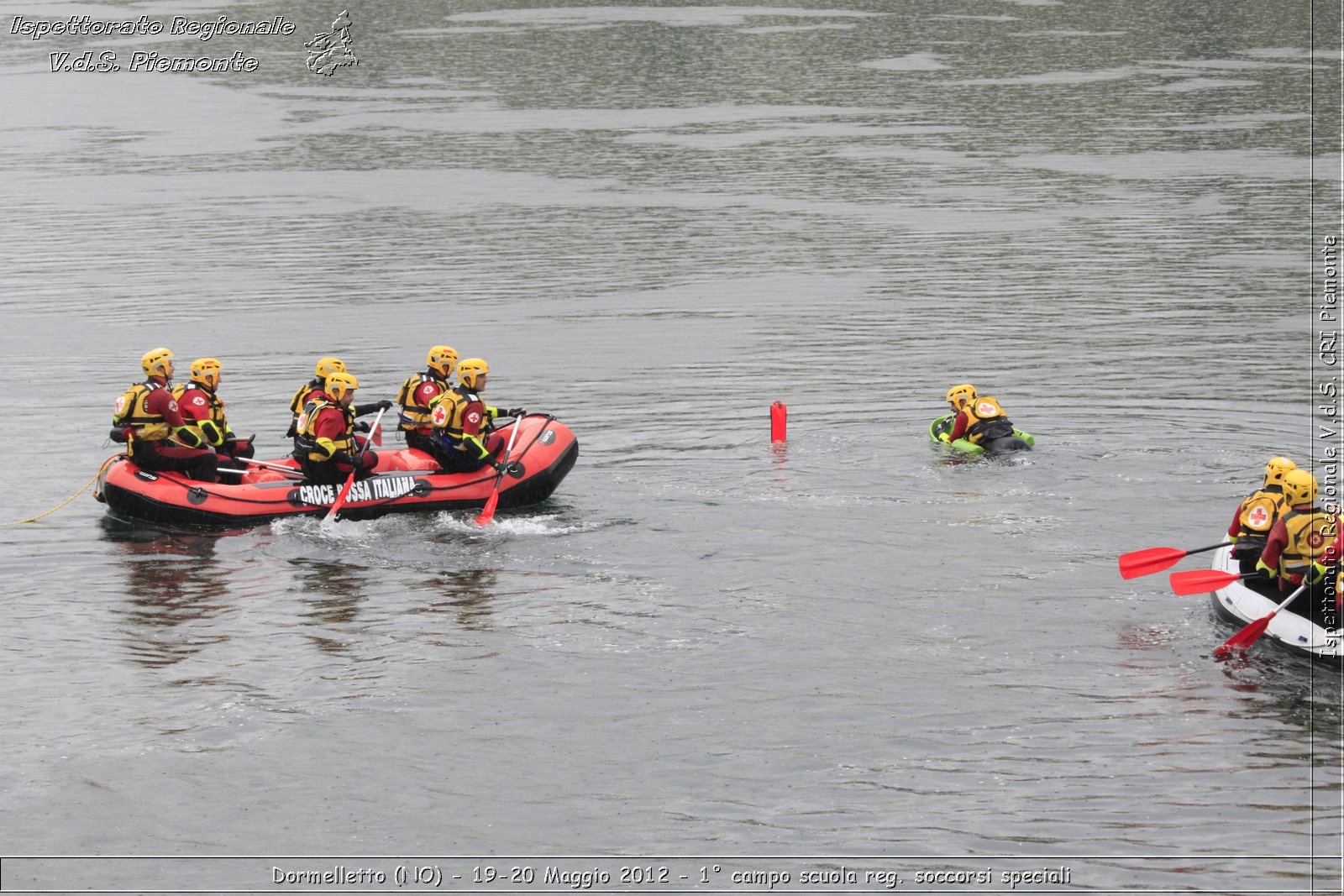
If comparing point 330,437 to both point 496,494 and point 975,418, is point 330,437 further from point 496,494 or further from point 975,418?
point 975,418

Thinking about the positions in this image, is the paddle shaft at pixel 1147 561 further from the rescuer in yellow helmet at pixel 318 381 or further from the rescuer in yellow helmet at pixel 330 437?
the rescuer in yellow helmet at pixel 318 381

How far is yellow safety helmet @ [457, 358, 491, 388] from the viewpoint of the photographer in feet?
67.0

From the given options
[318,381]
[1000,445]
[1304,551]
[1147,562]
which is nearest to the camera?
[1304,551]

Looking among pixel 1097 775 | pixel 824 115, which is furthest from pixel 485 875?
pixel 824 115

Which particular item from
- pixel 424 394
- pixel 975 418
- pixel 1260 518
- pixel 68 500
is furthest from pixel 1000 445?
pixel 68 500

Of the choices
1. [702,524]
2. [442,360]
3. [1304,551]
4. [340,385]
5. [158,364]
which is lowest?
[702,524]

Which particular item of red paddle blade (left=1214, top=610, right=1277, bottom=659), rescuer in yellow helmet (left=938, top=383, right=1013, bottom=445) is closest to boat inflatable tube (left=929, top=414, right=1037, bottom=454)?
rescuer in yellow helmet (left=938, top=383, right=1013, bottom=445)

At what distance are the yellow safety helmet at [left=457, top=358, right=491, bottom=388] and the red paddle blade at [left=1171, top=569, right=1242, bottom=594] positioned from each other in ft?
28.3

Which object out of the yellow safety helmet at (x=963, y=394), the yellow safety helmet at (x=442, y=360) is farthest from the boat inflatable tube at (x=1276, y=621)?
the yellow safety helmet at (x=442, y=360)

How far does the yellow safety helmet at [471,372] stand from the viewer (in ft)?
67.0

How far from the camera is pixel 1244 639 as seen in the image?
15.4 metres

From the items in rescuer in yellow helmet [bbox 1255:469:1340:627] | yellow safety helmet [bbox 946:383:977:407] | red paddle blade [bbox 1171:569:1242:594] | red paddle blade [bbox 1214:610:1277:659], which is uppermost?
yellow safety helmet [bbox 946:383:977:407]

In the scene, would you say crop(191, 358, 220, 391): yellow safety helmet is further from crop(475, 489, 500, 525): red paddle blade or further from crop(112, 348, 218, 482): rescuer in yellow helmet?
crop(475, 489, 500, 525): red paddle blade

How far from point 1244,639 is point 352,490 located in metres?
10.4
